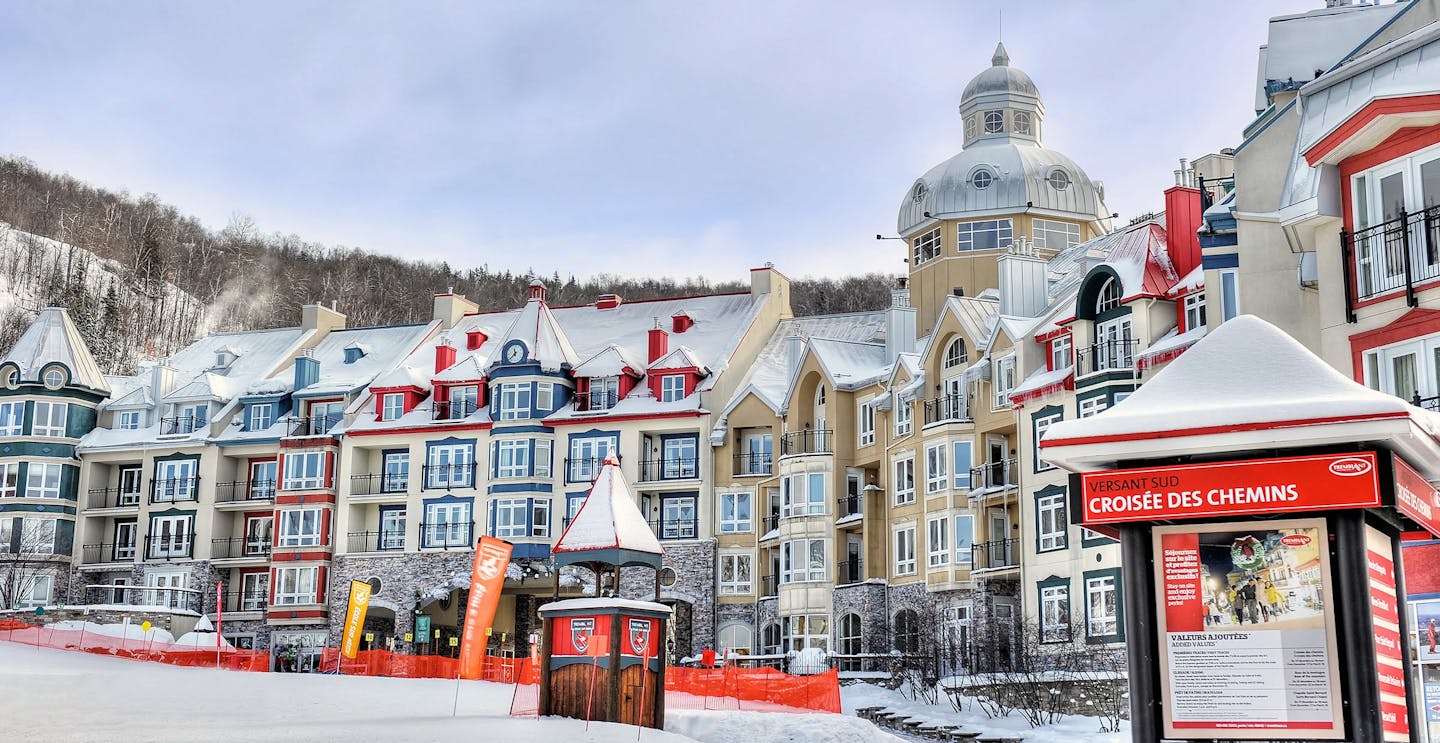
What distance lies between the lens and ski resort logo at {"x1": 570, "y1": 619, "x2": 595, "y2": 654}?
23.6m

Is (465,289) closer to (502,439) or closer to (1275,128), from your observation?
(502,439)

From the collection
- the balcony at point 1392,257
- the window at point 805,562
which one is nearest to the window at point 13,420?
the window at point 805,562

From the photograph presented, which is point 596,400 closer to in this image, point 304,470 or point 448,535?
point 448,535

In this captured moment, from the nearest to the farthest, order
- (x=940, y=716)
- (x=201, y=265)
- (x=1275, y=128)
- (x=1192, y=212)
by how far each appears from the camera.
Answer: (x=1275, y=128) → (x=940, y=716) → (x=1192, y=212) → (x=201, y=265)

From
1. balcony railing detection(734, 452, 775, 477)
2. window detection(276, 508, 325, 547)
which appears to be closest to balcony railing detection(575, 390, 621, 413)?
balcony railing detection(734, 452, 775, 477)

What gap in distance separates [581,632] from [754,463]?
33687mm

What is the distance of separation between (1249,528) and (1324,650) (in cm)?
104

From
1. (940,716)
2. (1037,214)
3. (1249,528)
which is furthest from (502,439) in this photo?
(1249,528)

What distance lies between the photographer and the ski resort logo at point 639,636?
23.7 m

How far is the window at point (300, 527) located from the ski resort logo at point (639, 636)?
39.9 m

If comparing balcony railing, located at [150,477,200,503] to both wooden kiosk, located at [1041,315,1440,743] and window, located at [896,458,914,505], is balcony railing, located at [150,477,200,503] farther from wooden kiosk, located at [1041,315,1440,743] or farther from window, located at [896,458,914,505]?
wooden kiosk, located at [1041,315,1440,743]

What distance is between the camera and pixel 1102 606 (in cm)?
3878

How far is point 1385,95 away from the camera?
20.0 metres

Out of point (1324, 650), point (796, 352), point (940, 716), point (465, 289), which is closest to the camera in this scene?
point (1324, 650)
